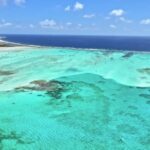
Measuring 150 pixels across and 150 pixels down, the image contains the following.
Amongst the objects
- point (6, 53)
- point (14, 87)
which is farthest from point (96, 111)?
point (6, 53)

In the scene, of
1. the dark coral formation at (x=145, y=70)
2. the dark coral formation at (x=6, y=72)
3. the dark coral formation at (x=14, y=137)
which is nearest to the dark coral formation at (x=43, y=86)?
the dark coral formation at (x=6, y=72)

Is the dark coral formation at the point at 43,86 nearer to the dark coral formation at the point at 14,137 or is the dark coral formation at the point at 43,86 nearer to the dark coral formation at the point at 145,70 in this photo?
the dark coral formation at the point at 14,137

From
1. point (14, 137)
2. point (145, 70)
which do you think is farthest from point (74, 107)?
point (145, 70)

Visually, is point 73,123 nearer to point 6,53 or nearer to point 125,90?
point 125,90

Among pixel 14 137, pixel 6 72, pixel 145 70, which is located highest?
pixel 145 70

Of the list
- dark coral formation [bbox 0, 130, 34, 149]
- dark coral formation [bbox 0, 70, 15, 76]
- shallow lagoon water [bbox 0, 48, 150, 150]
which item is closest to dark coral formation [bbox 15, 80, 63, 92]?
shallow lagoon water [bbox 0, 48, 150, 150]

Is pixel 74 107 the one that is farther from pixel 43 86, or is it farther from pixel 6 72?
pixel 6 72

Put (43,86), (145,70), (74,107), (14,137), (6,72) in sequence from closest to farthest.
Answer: (14,137) → (74,107) → (43,86) → (6,72) → (145,70)

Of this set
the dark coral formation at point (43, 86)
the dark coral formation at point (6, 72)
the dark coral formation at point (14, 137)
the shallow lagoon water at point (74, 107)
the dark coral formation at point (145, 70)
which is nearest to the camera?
the dark coral formation at point (14, 137)
